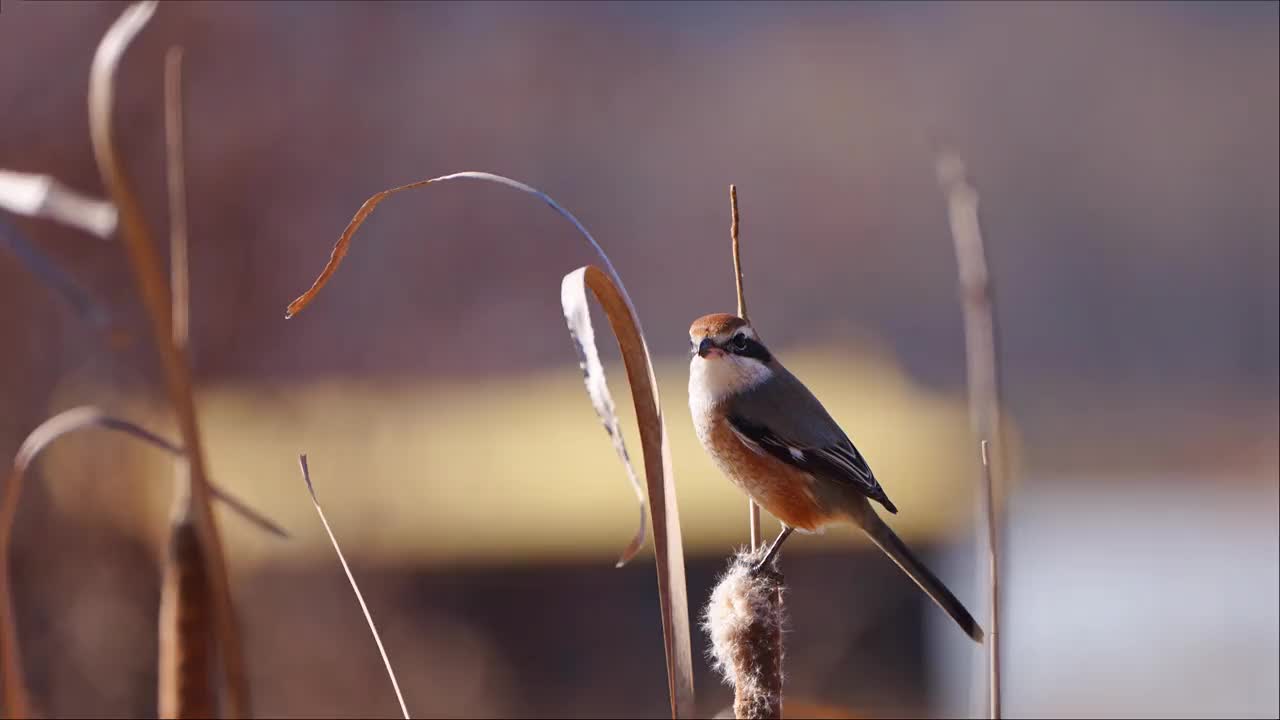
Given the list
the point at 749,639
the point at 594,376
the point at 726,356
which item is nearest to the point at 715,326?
the point at 726,356

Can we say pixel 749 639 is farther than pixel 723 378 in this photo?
No

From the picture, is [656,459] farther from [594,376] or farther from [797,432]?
[797,432]

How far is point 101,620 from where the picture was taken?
2.45 metres

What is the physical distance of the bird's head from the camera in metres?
1.17

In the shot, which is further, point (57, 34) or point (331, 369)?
point (331, 369)

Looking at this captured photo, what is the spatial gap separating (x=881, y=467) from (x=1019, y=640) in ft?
1.95

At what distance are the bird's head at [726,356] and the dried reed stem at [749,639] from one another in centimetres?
29

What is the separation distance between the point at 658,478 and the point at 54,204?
0.36m

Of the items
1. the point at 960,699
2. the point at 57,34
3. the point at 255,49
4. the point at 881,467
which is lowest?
the point at 960,699

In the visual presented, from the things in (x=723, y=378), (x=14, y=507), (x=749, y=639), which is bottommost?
(x=749, y=639)

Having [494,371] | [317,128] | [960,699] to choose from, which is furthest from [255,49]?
[960,699]

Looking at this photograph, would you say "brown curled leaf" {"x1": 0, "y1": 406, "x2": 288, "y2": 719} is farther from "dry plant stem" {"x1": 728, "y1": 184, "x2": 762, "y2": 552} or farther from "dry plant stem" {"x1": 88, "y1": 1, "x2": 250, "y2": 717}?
"dry plant stem" {"x1": 728, "y1": 184, "x2": 762, "y2": 552}

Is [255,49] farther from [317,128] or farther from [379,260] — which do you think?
[379,260]

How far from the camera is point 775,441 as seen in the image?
1.16 m
